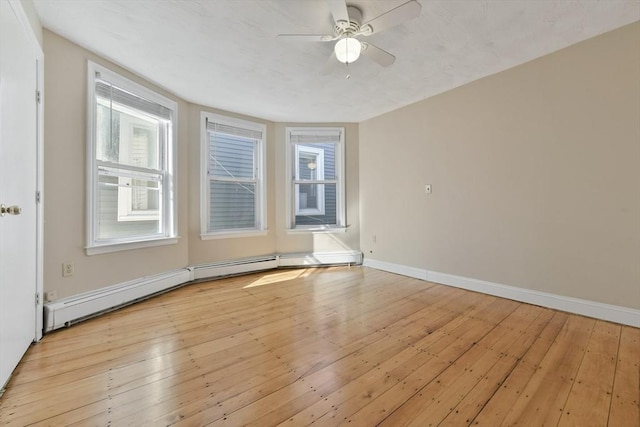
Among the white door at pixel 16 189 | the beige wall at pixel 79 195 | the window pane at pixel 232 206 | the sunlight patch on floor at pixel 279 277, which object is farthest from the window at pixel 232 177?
the white door at pixel 16 189

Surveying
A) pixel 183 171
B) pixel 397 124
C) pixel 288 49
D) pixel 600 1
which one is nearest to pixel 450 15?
pixel 600 1

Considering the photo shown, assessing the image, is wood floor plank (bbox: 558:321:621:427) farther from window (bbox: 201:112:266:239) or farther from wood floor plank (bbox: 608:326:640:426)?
window (bbox: 201:112:266:239)

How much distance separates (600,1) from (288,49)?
236 cm

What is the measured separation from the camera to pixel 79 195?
2.45 m

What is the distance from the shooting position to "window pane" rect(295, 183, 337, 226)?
15.2 ft

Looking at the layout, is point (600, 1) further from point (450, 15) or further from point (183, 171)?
point (183, 171)

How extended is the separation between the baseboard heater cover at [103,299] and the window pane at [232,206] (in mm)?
921

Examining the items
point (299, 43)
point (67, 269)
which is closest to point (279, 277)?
point (67, 269)

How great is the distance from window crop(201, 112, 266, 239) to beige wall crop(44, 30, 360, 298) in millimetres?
120

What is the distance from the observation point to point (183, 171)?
3584mm

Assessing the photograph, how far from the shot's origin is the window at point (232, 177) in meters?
3.87

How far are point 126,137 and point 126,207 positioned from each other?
75 cm

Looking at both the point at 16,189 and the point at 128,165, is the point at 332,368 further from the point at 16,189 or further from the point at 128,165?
the point at 128,165

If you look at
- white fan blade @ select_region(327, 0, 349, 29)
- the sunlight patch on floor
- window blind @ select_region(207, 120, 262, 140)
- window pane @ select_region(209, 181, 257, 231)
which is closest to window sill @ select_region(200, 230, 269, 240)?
window pane @ select_region(209, 181, 257, 231)
